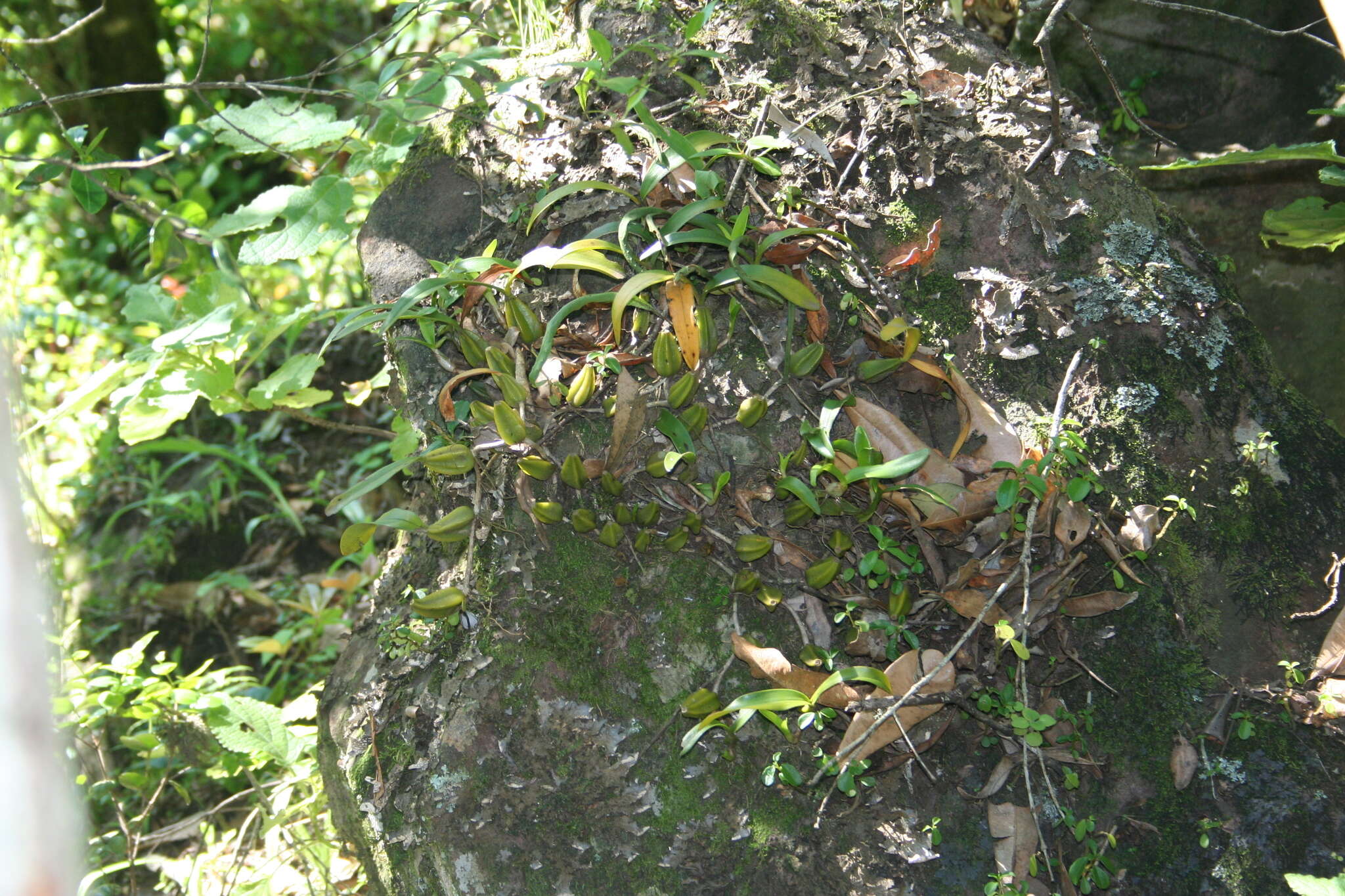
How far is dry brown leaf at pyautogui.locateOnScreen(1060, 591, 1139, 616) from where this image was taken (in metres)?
1.73

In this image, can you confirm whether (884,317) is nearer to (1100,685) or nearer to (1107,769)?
(1100,685)

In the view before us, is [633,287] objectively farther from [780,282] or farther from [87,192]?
[87,192]

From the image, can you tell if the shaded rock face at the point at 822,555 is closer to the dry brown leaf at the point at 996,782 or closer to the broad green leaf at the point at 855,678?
the dry brown leaf at the point at 996,782

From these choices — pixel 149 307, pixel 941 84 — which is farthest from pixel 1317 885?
pixel 149 307

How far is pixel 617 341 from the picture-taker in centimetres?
196

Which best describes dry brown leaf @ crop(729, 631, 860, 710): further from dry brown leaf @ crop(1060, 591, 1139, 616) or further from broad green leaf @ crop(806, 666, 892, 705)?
dry brown leaf @ crop(1060, 591, 1139, 616)

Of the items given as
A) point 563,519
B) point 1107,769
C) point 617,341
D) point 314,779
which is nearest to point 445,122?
point 617,341

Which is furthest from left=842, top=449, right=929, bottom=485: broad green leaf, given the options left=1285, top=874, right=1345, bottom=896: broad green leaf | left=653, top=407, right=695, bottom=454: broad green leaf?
left=1285, top=874, right=1345, bottom=896: broad green leaf

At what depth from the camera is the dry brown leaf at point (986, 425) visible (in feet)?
6.07

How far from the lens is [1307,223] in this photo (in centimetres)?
207

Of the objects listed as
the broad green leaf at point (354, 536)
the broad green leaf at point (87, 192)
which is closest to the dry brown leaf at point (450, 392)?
the broad green leaf at point (354, 536)

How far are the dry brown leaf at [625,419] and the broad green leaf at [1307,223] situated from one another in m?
1.51

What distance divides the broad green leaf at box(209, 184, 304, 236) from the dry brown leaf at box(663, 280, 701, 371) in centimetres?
98

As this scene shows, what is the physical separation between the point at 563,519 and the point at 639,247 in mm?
634
